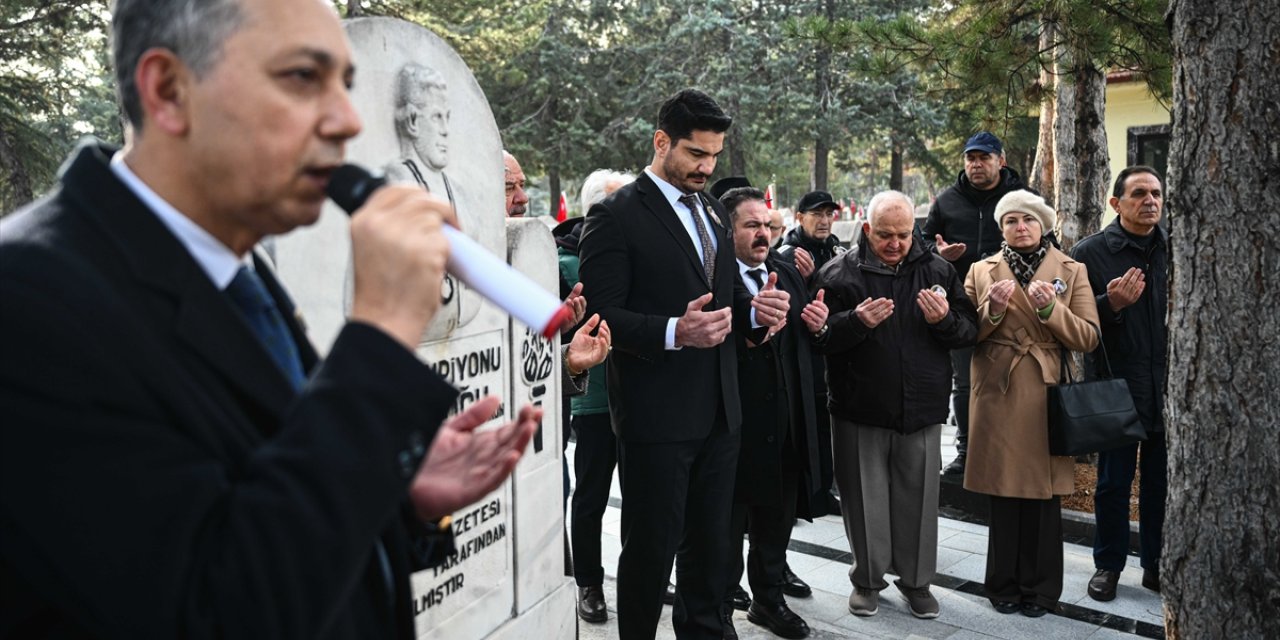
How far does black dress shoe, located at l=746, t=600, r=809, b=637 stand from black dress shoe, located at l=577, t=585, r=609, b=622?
697 mm

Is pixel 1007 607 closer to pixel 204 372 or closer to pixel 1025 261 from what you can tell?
pixel 1025 261

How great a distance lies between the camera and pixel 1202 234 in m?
3.20

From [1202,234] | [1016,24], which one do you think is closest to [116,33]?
[1202,234]

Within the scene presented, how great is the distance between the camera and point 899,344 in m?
4.88

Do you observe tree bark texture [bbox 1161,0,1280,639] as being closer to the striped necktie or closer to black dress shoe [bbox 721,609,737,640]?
the striped necktie

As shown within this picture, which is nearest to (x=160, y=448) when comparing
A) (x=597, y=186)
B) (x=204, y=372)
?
(x=204, y=372)

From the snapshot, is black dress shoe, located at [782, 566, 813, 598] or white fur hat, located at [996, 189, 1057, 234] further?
black dress shoe, located at [782, 566, 813, 598]

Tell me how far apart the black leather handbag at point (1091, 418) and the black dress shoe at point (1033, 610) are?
2.36ft

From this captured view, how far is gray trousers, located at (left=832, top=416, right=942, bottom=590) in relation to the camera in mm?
4977

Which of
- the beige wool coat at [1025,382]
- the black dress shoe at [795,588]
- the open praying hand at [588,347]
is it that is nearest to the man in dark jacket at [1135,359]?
the beige wool coat at [1025,382]

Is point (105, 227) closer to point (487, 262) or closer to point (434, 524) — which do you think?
point (487, 262)

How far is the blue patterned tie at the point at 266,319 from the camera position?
4.47 ft

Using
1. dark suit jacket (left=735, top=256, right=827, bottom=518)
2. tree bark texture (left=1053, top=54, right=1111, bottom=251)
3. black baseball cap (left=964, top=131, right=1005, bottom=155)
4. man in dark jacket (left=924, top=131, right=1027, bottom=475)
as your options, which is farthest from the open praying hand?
tree bark texture (left=1053, top=54, right=1111, bottom=251)

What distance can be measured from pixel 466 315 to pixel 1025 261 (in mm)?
3169
